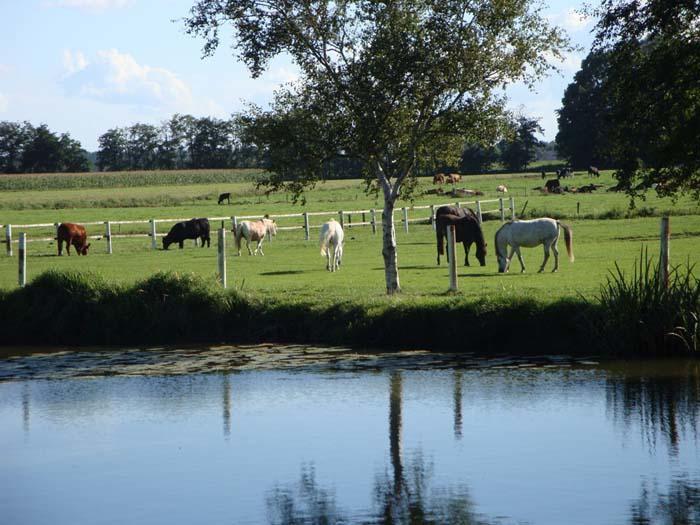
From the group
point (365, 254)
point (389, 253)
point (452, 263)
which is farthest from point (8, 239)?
point (452, 263)

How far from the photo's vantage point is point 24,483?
35.8ft

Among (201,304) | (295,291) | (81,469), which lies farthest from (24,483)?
(295,291)

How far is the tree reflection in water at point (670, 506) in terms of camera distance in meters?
8.98

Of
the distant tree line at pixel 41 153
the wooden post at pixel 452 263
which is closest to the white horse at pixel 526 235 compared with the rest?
the wooden post at pixel 452 263

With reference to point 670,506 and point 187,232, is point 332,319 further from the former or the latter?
point 187,232

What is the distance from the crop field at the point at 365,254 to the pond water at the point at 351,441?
9.40 ft

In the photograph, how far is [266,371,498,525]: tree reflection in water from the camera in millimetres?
9258

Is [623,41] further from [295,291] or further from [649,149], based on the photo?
[295,291]

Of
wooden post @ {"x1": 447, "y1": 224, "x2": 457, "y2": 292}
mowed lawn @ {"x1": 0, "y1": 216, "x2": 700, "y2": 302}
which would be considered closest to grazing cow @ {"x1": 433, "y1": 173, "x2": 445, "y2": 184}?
mowed lawn @ {"x1": 0, "y1": 216, "x2": 700, "y2": 302}

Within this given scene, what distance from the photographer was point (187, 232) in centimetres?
4372

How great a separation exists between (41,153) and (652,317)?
13287 cm

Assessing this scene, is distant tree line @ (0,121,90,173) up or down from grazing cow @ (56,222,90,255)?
up

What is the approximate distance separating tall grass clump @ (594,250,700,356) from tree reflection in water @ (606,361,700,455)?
47cm

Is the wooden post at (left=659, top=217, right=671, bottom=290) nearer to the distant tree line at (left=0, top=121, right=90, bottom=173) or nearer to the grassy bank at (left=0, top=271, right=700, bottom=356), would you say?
the grassy bank at (left=0, top=271, right=700, bottom=356)
